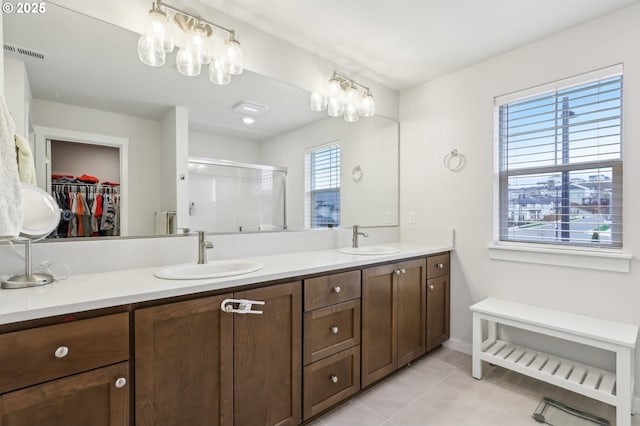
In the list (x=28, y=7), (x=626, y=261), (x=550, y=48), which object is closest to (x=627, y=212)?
(x=626, y=261)

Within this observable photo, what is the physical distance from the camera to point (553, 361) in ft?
6.47

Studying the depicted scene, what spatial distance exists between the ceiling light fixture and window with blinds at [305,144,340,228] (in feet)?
0.90

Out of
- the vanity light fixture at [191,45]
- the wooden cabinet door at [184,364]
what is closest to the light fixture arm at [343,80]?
the vanity light fixture at [191,45]

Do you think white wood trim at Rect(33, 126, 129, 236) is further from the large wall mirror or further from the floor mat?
the floor mat

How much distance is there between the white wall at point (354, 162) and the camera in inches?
84.3

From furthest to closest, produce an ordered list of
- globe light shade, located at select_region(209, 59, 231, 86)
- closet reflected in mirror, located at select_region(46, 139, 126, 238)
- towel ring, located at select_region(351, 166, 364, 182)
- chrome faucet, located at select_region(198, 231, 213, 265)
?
towel ring, located at select_region(351, 166, 364, 182)
globe light shade, located at select_region(209, 59, 231, 86)
chrome faucet, located at select_region(198, 231, 213, 265)
closet reflected in mirror, located at select_region(46, 139, 126, 238)

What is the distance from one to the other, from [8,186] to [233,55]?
1.21 m

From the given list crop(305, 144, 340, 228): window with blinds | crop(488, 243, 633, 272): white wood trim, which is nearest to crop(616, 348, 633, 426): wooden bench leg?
crop(488, 243, 633, 272): white wood trim

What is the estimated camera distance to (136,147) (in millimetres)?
1540

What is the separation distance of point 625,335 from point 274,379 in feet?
6.06

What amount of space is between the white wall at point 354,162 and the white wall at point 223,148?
0.08 metres

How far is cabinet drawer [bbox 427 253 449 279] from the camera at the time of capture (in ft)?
7.67

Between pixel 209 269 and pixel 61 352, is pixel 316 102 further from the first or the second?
pixel 61 352

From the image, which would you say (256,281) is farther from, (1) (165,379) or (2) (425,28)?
(2) (425,28)
